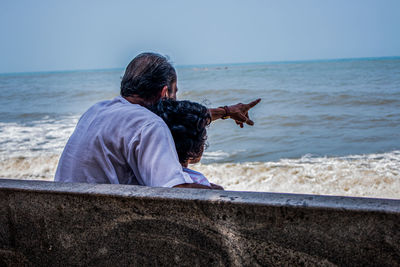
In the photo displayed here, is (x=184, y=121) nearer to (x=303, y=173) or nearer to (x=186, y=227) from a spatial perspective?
(x=186, y=227)

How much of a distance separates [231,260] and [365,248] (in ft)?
1.29

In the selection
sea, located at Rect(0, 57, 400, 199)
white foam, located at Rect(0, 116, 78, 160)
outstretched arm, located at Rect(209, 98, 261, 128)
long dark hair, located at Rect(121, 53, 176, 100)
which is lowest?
white foam, located at Rect(0, 116, 78, 160)

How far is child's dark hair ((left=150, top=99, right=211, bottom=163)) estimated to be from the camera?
1.76 meters

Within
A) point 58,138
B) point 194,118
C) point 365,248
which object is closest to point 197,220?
point 365,248

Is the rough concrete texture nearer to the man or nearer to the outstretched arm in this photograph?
the man

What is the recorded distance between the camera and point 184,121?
1769mm

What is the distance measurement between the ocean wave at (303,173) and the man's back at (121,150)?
3.60 metres

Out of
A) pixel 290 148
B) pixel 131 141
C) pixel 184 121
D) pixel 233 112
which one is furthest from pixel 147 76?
pixel 290 148

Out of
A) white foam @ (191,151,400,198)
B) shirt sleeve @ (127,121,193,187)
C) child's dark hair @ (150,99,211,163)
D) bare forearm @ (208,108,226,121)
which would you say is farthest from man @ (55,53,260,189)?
white foam @ (191,151,400,198)

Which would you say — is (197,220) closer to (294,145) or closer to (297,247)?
(297,247)

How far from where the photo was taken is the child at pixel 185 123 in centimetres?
176

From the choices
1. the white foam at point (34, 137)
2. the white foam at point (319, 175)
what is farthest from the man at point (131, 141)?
the white foam at point (34, 137)

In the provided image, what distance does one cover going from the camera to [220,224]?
1.19 metres

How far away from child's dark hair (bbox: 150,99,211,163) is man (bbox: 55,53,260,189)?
0.11 m
